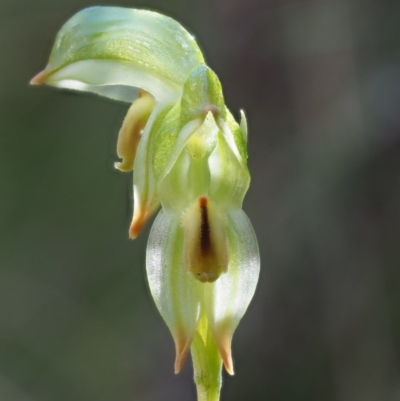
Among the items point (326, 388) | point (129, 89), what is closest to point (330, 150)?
point (326, 388)

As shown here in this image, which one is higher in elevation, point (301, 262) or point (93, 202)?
point (93, 202)

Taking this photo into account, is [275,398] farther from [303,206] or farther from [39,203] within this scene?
[39,203]

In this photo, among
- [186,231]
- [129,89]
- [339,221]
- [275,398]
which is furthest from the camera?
[339,221]

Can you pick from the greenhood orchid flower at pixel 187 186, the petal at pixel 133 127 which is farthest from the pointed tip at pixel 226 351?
the petal at pixel 133 127

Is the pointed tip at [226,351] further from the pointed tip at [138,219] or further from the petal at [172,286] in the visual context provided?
the pointed tip at [138,219]

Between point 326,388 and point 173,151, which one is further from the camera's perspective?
point 326,388

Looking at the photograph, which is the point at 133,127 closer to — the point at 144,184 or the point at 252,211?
the point at 144,184
